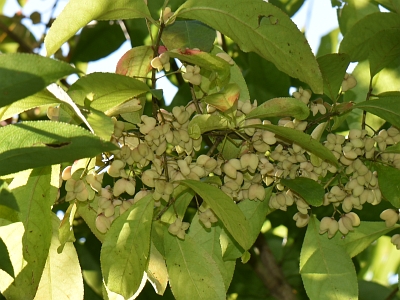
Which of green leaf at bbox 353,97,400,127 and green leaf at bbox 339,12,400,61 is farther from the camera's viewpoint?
green leaf at bbox 339,12,400,61

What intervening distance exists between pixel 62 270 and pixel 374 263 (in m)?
1.53

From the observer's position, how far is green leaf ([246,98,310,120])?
3.65 feet

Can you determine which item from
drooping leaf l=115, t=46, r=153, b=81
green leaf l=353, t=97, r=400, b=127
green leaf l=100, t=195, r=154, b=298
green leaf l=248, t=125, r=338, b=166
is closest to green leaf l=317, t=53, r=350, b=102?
green leaf l=353, t=97, r=400, b=127

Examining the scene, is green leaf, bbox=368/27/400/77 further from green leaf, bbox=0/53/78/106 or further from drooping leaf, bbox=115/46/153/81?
green leaf, bbox=0/53/78/106

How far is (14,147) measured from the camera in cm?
87

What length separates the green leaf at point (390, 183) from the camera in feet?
3.91

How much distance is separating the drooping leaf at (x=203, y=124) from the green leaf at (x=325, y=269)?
0.36 metres

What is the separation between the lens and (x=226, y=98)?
1.09 meters

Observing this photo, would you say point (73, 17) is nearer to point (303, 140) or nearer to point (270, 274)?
point (303, 140)

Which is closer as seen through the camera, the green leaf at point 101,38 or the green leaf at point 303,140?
the green leaf at point 303,140

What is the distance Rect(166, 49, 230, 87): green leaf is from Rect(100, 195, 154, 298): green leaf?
267mm

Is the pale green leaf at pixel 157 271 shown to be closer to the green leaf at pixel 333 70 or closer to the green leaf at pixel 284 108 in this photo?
the green leaf at pixel 284 108

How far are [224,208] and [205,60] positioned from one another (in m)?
0.25

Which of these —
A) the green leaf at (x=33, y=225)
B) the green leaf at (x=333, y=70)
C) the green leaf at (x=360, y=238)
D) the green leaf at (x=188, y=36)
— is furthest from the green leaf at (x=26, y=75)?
the green leaf at (x=360, y=238)
